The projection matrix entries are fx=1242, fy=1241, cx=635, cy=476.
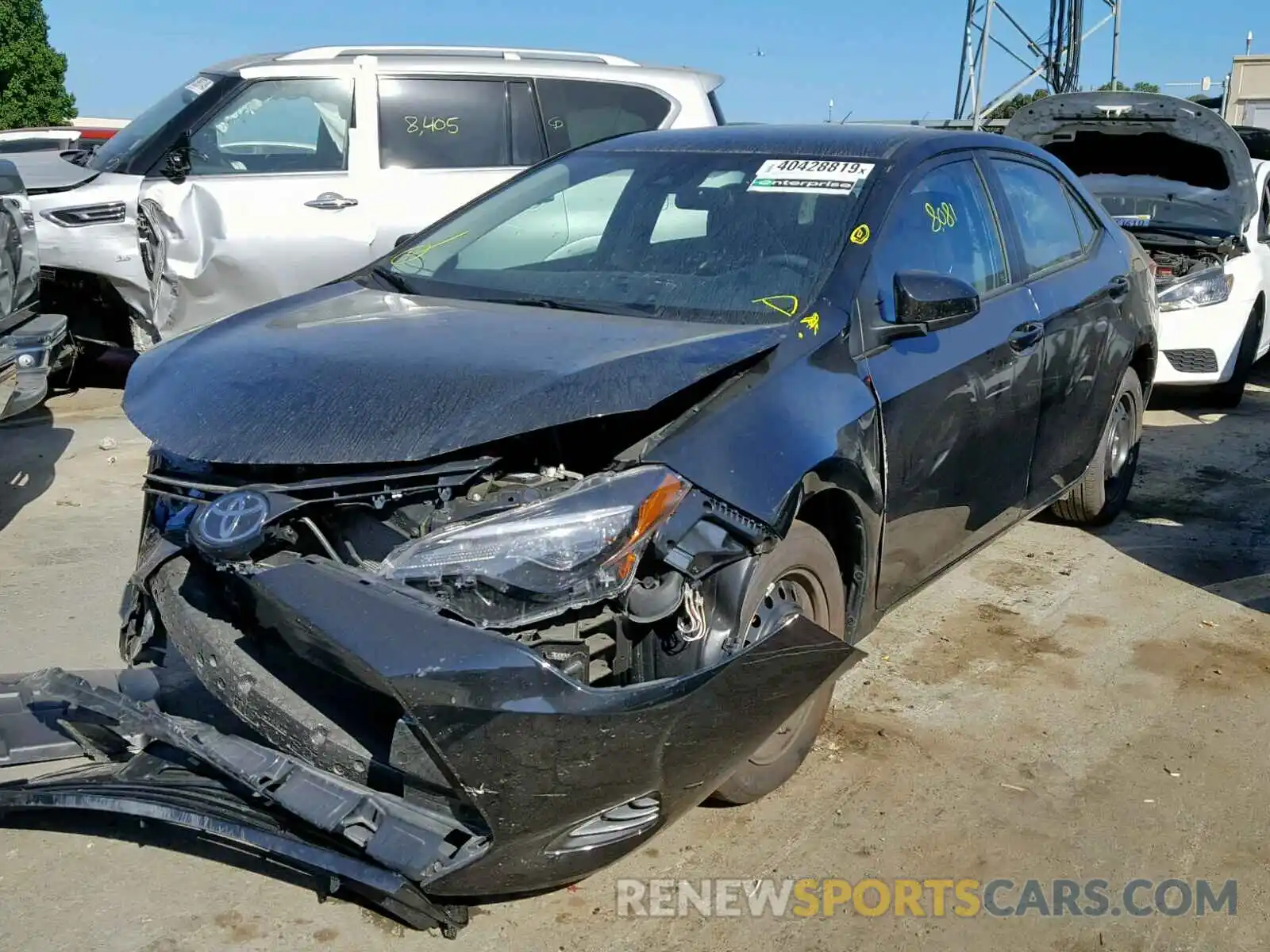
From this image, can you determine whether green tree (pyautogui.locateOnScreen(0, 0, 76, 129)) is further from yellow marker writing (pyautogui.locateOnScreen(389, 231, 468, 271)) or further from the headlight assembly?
yellow marker writing (pyautogui.locateOnScreen(389, 231, 468, 271))

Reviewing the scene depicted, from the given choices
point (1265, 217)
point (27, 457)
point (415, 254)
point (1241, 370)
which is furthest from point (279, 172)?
point (1265, 217)

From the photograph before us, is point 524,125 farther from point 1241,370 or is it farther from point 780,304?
point 1241,370

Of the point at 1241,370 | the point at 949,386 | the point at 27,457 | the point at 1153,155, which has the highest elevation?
the point at 1153,155

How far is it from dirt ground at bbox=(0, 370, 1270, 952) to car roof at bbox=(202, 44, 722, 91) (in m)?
3.19

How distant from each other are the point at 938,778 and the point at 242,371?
227 cm

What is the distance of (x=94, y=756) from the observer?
3.29 metres

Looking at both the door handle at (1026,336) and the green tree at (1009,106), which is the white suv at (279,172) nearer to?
the door handle at (1026,336)

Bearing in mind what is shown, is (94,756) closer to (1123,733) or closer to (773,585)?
(773,585)

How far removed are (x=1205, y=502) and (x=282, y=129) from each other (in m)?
5.79

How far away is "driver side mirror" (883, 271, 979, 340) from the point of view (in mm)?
3561

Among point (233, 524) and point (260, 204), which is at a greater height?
point (260, 204)

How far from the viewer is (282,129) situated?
770cm

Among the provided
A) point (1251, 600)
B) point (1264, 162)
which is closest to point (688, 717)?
point (1251, 600)

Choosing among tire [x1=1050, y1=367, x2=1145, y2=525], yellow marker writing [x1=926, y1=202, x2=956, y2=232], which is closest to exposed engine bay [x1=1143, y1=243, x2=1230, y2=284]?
tire [x1=1050, y1=367, x2=1145, y2=525]
